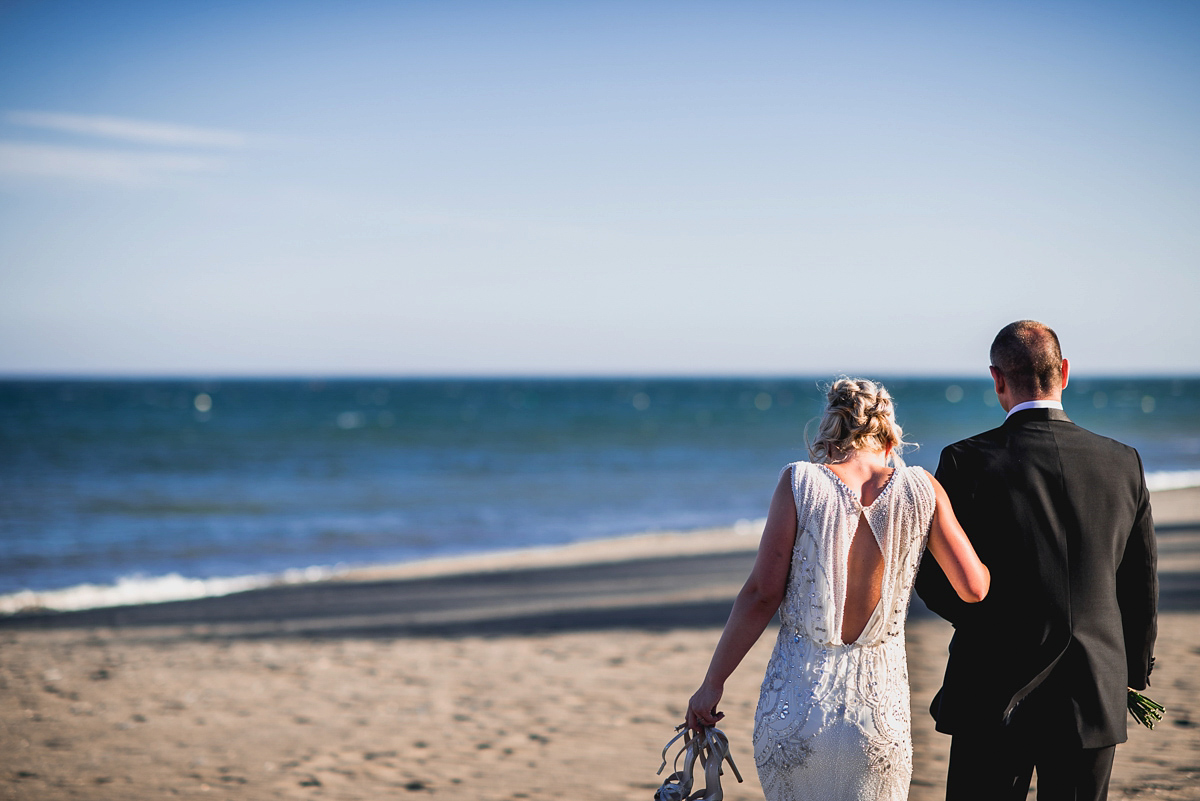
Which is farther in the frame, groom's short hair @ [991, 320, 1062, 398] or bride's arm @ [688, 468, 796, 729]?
groom's short hair @ [991, 320, 1062, 398]

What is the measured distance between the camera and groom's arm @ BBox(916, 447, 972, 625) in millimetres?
2555

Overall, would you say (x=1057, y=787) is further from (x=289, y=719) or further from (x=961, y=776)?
(x=289, y=719)

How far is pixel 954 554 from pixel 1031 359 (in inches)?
25.5

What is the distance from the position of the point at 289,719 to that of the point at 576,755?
2013mm

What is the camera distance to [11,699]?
6.17m

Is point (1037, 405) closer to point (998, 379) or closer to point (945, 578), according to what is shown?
point (998, 379)

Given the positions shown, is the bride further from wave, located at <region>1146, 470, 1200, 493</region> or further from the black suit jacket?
wave, located at <region>1146, 470, 1200, 493</region>

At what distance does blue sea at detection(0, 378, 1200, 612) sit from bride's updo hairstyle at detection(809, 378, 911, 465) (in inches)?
2.6

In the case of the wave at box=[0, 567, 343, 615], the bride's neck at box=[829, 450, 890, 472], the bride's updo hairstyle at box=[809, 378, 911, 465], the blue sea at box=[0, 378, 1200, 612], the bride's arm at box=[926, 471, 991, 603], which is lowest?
the wave at box=[0, 567, 343, 615]

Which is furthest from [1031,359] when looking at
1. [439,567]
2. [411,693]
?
[439,567]

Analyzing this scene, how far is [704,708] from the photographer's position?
2570mm

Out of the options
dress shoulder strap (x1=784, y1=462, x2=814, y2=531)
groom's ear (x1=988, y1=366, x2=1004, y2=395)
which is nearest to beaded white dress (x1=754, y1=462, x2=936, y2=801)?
dress shoulder strap (x1=784, y1=462, x2=814, y2=531)

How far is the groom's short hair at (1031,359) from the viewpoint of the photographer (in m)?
2.62

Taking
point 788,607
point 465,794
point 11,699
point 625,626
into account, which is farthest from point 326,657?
point 788,607
